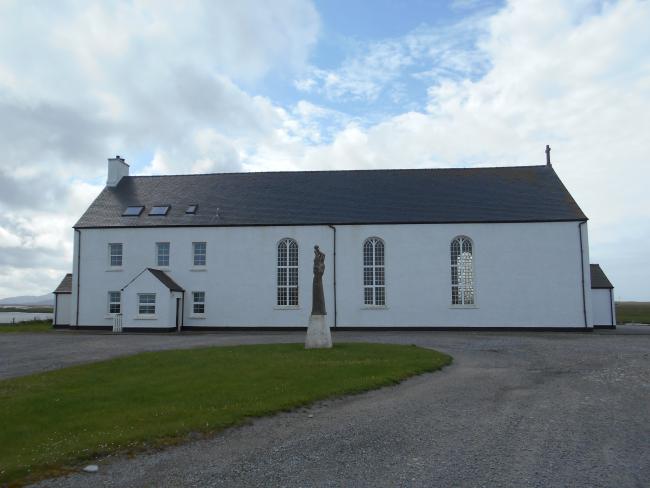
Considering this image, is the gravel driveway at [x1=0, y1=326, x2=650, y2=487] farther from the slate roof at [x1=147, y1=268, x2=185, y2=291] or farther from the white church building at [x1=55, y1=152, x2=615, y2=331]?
the slate roof at [x1=147, y1=268, x2=185, y2=291]

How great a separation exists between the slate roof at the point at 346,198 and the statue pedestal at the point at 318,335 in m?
14.8

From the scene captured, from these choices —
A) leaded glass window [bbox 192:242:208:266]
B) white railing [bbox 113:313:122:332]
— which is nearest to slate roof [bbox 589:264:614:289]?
leaded glass window [bbox 192:242:208:266]

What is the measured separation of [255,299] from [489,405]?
82.1 feet

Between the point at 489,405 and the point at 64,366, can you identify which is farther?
the point at 64,366

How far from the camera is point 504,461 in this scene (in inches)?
301

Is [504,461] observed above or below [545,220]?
below

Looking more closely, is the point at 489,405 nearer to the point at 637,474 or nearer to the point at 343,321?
the point at 637,474

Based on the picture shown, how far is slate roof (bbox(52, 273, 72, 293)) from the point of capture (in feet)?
127

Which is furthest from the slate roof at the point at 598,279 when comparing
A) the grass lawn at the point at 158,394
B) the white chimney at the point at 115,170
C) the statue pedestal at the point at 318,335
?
the white chimney at the point at 115,170

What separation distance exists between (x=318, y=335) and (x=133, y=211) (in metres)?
22.3

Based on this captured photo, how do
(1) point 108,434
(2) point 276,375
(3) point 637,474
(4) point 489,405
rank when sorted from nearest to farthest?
(3) point 637,474, (1) point 108,434, (4) point 489,405, (2) point 276,375

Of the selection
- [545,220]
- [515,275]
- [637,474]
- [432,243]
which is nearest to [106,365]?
[637,474]

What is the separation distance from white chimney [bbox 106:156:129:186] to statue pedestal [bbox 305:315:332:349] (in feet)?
86.8

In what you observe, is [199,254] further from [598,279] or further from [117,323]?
[598,279]
